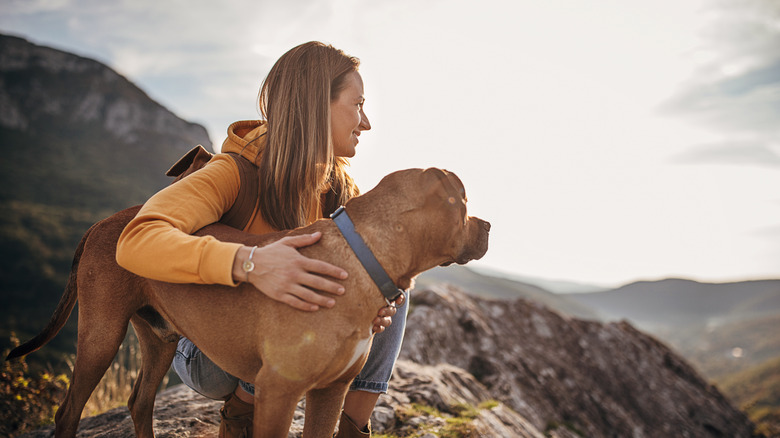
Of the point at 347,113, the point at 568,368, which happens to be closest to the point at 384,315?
the point at 347,113

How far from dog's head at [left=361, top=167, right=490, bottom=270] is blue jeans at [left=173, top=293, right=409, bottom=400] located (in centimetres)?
85

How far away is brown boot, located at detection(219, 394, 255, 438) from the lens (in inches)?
106

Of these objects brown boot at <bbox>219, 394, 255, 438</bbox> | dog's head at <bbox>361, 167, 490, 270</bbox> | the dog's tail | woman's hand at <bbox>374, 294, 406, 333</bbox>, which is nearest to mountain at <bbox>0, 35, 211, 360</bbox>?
the dog's tail

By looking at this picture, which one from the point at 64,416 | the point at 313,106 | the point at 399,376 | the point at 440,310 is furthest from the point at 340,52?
the point at 440,310

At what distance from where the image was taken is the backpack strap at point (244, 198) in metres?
2.42

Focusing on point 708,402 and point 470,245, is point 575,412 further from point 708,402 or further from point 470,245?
point 470,245

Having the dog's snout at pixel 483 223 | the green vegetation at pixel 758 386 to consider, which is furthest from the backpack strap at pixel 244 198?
the green vegetation at pixel 758 386

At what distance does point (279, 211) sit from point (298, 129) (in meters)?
0.53

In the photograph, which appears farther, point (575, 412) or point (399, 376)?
point (575, 412)

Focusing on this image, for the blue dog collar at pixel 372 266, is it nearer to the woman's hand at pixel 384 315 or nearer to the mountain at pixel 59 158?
the woman's hand at pixel 384 315

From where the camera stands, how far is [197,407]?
390cm

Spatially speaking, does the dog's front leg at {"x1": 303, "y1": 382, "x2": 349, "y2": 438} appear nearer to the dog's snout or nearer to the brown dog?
the brown dog

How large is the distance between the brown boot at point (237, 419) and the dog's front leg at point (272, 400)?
0.98m

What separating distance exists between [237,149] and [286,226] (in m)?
0.60
